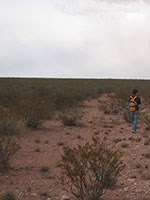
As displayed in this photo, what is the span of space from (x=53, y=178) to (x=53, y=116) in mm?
12081

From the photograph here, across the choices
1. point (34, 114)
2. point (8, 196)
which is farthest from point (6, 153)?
point (34, 114)

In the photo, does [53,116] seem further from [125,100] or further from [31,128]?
[125,100]

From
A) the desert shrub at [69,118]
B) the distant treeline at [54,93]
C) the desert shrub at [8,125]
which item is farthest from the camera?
the distant treeline at [54,93]

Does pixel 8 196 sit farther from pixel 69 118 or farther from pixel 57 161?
pixel 69 118

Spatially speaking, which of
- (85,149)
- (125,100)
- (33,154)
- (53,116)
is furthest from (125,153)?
(125,100)

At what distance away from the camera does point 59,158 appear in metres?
12.6

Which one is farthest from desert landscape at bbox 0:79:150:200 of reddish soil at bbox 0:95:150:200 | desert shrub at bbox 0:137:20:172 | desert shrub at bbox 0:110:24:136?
desert shrub at bbox 0:110:24:136

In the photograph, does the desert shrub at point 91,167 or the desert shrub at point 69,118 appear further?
the desert shrub at point 69,118

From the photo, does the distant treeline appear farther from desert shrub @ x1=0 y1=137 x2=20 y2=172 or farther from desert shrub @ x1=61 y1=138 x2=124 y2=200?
desert shrub @ x1=61 y1=138 x2=124 y2=200

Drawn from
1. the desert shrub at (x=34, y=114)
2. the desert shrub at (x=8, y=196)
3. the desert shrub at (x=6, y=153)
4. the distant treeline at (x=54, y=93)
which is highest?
the distant treeline at (x=54, y=93)

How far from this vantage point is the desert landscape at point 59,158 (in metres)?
9.23

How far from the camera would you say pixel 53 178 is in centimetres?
1039

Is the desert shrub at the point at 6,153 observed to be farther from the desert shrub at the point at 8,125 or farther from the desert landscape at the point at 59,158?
the desert shrub at the point at 8,125

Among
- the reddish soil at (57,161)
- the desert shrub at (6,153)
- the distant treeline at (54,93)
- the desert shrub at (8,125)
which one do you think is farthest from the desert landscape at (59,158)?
the distant treeline at (54,93)
